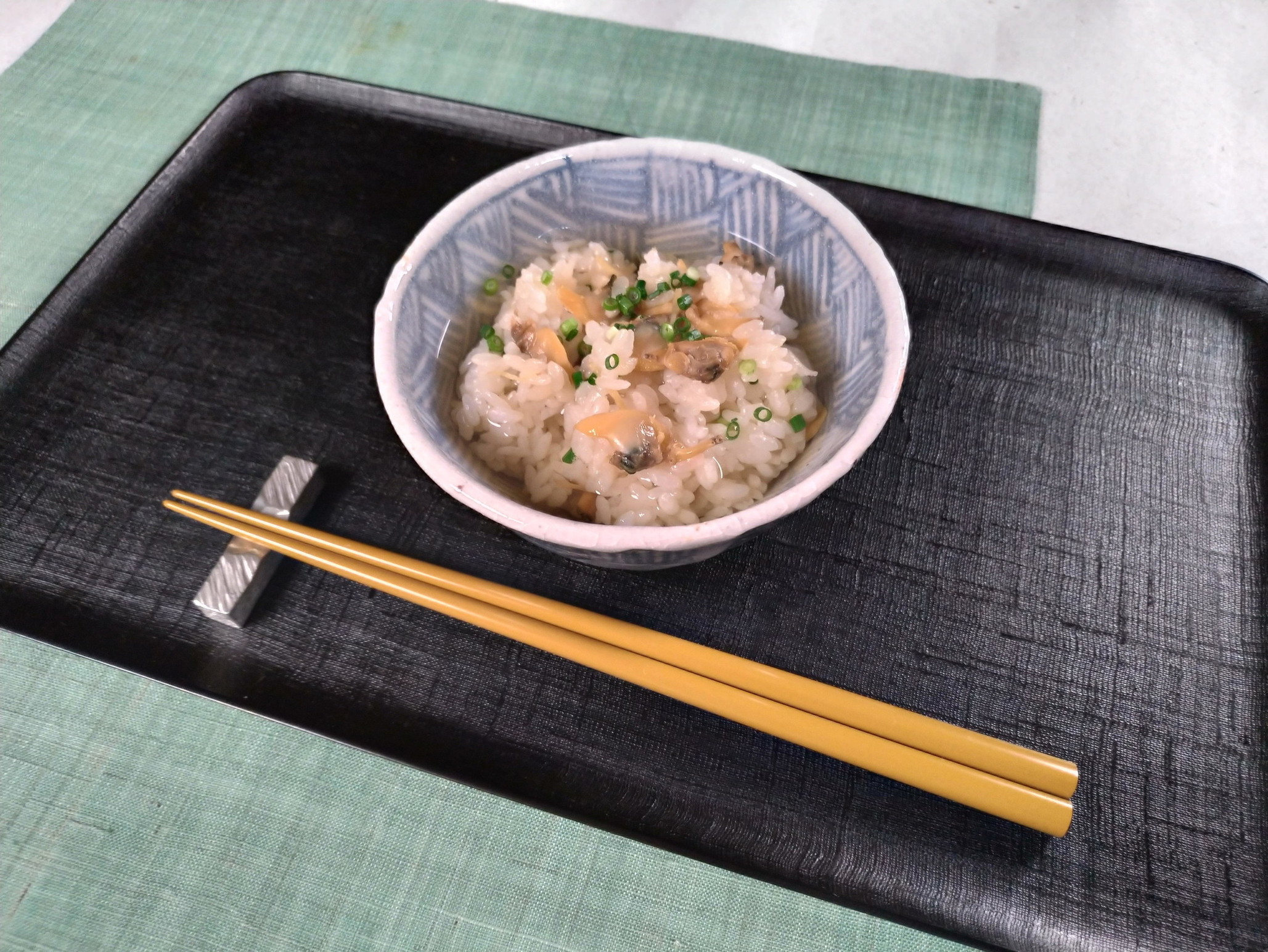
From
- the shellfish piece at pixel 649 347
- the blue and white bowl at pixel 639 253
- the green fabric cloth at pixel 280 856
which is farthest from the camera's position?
the shellfish piece at pixel 649 347

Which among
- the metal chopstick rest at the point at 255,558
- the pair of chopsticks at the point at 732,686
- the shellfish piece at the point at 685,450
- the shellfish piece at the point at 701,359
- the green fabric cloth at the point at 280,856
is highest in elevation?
the shellfish piece at the point at 701,359

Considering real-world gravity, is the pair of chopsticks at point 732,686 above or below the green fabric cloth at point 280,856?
above

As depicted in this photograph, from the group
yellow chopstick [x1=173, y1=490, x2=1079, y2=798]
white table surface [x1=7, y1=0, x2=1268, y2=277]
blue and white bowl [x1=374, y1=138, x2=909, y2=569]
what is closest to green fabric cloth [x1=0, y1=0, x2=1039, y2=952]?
yellow chopstick [x1=173, y1=490, x2=1079, y2=798]

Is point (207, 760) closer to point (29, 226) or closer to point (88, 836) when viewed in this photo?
point (88, 836)

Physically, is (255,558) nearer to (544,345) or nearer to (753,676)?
(544,345)

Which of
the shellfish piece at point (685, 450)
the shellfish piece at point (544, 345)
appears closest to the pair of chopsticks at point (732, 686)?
the shellfish piece at point (685, 450)

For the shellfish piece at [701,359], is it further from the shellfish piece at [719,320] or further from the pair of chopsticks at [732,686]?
the pair of chopsticks at [732,686]
